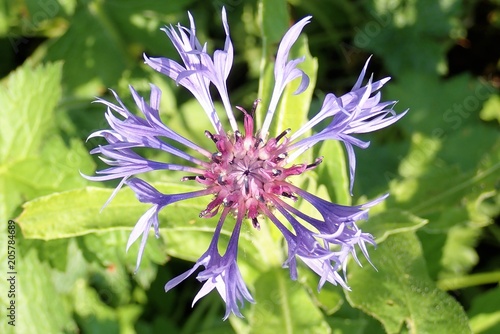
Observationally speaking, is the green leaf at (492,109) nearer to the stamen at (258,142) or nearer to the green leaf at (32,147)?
the stamen at (258,142)

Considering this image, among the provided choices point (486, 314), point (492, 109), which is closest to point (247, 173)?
point (486, 314)

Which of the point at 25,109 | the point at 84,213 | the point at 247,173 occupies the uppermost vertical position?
the point at 25,109

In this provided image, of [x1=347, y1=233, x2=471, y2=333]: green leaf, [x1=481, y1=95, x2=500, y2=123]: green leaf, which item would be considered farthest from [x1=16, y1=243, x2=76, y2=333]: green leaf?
[x1=481, y1=95, x2=500, y2=123]: green leaf

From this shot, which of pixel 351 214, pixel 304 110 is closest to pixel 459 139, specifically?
pixel 304 110

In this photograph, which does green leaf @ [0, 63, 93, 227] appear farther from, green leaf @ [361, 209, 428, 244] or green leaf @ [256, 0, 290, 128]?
green leaf @ [361, 209, 428, 244]

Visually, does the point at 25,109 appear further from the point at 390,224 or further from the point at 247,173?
the point at 390,224

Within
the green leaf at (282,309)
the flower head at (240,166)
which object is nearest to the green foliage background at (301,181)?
the green leaf at (282,309)

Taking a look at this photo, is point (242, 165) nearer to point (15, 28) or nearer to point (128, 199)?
point (128, 199)
